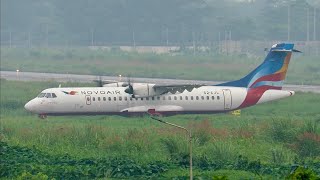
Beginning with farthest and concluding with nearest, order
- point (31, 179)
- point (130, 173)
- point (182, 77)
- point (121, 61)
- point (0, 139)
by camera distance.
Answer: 1. point (121, 61)
2. point (182, 77)
3. point (0, 139)
4. point (130, 173)
5. point (31, 179)

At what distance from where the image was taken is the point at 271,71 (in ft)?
201

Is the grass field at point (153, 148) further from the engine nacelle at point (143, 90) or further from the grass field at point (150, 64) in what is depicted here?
the grass field at point (150, 64)

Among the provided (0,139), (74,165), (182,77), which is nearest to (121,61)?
(182,77)

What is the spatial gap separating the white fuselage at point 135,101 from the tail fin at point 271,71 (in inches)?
22.8

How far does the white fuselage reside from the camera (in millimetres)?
59750

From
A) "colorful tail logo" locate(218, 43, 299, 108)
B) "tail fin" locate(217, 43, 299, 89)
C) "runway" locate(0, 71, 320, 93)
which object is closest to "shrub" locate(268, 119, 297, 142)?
"colorful tail logo" locate(218, 43, 299, 108)

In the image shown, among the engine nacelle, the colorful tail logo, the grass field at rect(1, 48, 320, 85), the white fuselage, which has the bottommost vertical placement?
the white fuselage

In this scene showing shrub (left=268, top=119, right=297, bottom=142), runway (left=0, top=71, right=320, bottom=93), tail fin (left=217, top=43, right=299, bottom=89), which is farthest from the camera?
runway (left=0, top=71, right=320, bottom=93)

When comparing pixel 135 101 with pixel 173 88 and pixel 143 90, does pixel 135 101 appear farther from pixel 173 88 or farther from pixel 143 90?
pixel 173 88

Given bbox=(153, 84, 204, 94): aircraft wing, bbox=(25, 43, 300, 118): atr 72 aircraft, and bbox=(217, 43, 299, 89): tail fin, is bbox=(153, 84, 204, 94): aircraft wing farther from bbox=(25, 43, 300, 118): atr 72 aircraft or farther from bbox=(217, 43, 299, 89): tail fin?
bbox=(217, 43, 299, 89): tail fin

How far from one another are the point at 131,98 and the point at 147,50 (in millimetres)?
60221

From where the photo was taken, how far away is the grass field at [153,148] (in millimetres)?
38156

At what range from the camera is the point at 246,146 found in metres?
46.4

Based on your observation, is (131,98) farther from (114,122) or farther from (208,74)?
(208,74)
